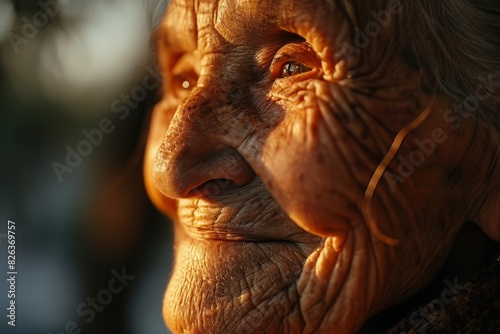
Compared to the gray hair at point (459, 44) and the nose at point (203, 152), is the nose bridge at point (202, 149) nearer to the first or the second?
the nose at point (203, 152)

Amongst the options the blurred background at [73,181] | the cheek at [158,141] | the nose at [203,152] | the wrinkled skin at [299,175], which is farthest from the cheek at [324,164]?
the blurred background at [73,181]

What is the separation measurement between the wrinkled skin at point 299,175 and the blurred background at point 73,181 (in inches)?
27.5

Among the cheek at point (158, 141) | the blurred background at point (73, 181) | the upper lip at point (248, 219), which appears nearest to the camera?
the upper lip at point (248, 219)

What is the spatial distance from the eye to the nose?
101 mm

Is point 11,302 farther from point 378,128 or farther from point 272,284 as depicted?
point 378,128

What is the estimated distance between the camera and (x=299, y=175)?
0.91 meters

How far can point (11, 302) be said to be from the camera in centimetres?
179

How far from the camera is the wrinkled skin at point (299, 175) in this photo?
91 cm

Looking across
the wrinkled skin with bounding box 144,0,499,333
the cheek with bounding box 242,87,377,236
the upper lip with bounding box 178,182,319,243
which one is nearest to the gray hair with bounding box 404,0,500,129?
the wrinkled skin with bounding box 144,0,499,333

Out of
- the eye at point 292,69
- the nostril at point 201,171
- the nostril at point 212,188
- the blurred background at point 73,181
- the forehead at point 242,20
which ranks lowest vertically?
the blurred background at point 73,181

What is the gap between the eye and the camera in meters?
0.99

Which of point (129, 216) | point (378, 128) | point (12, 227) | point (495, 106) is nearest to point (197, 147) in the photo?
point (378, 128)

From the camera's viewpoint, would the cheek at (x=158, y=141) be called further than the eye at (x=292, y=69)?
Yes

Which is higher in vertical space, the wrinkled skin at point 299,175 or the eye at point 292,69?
the eye at point 292,69
